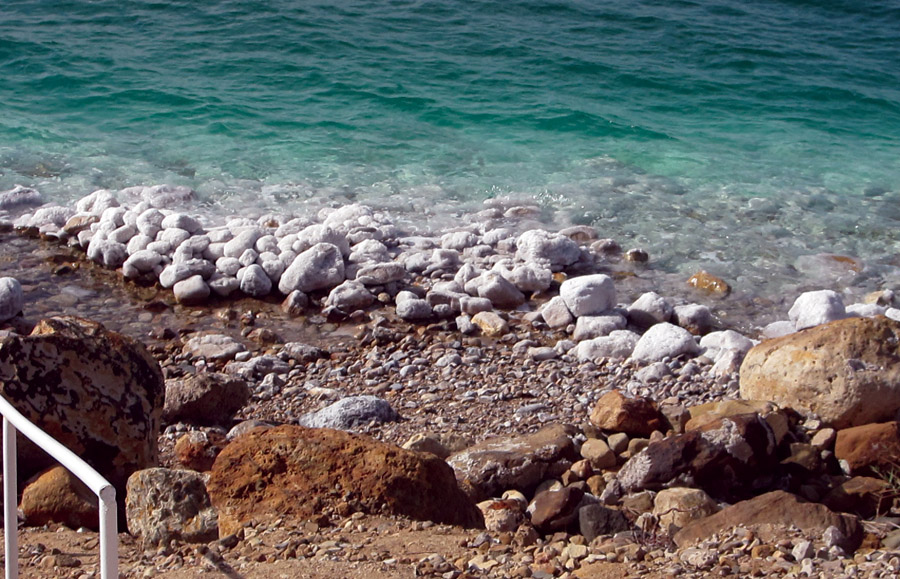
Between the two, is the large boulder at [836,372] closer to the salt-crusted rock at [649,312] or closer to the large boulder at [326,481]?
the salt-crusted rock at [649,312]

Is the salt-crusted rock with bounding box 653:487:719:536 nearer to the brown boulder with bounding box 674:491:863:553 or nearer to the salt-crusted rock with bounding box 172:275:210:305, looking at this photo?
the brown boulder with bounding box 674:491:863:553

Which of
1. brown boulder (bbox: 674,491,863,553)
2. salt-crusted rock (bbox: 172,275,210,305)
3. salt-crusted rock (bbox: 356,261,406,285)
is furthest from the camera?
salt-crusted rock (bbox: 356,261,406,285)

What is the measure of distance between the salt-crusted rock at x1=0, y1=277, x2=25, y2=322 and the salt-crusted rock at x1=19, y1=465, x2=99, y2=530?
3.21 metres

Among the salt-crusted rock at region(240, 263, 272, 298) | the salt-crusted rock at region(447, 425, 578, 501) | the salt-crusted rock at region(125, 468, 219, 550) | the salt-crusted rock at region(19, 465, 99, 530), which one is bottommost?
the salt-crusted rock at region(240, 263, 272, 298)

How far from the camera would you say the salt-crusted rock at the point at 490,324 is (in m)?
6.15

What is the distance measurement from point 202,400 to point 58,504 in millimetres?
1579

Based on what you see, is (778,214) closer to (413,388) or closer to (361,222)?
(361,222)

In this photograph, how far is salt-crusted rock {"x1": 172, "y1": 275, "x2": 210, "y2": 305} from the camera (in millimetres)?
6590

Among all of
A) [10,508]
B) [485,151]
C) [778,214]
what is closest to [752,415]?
[10,508]

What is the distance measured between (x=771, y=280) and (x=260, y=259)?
160 inches

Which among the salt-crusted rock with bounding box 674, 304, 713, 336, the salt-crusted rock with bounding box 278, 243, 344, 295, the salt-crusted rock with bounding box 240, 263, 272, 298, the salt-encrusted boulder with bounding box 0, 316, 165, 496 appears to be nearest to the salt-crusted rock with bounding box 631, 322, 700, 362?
the salt-crusted rock with bounding box 674, 304, 713, 336

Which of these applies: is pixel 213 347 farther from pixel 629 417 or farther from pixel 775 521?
pixel 775 521

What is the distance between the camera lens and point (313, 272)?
22.1 feet

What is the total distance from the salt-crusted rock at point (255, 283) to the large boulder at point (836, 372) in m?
3.47
